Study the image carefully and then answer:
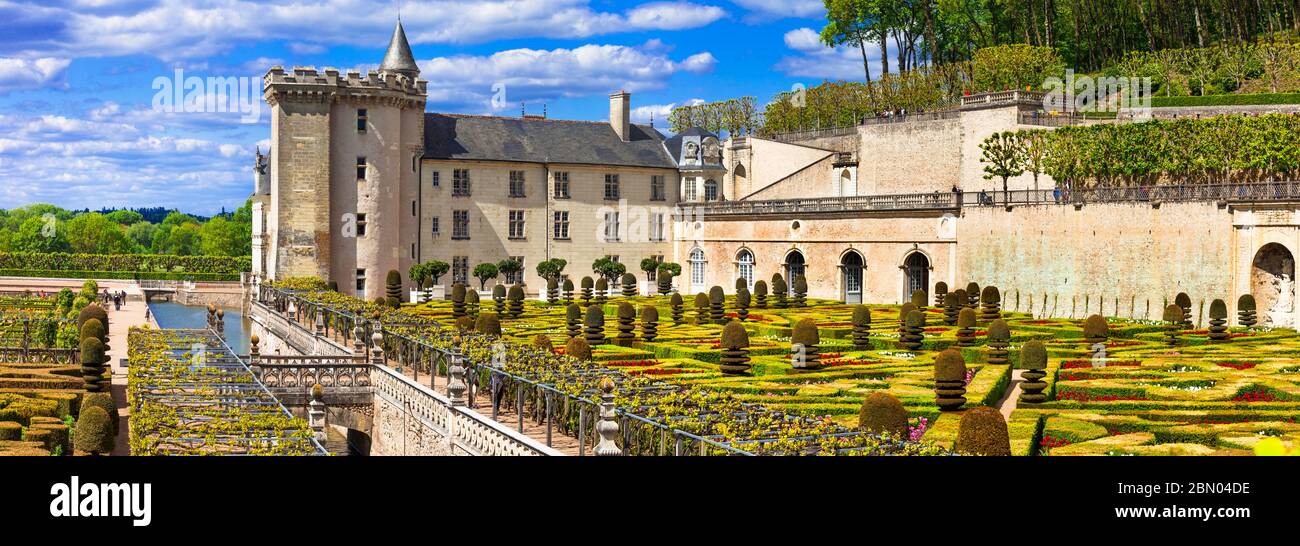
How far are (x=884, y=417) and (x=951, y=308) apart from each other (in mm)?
24230

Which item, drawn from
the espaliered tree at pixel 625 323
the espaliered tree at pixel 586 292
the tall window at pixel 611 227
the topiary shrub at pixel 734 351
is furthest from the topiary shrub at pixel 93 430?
the tall window at pixel 611 227

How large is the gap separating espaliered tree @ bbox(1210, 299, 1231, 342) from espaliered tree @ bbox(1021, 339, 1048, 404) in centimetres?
1347

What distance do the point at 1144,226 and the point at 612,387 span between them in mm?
31716

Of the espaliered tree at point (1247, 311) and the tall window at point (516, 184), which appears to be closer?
the espaliered tree at point (1247, 311)

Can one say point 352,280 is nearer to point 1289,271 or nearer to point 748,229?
point 748,229

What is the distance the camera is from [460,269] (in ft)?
191

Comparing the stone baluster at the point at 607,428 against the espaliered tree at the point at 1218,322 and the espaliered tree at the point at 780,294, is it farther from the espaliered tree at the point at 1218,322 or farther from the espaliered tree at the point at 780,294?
the espaliered tree at the point at 780,294

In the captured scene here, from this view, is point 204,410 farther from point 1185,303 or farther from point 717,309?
point 1185,303

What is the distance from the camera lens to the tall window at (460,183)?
58156 millimetres

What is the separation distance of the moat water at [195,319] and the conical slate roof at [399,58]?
1422 centimetres

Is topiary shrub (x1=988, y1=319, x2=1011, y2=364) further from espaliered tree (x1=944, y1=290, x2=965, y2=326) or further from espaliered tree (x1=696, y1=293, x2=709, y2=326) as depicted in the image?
espaliered tree (x1=696, y1=293, x2=709, y2=326)

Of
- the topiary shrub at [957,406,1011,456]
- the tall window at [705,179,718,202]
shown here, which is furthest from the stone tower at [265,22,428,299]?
the topiary shrub at [957,406,1011,456]

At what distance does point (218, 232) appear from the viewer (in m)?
123
